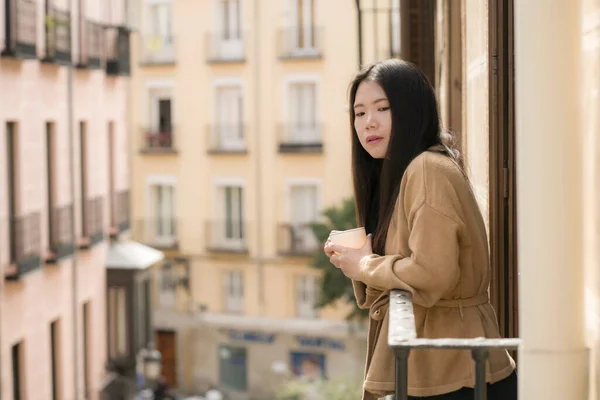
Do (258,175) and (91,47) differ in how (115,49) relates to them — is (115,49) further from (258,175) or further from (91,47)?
(258,175)

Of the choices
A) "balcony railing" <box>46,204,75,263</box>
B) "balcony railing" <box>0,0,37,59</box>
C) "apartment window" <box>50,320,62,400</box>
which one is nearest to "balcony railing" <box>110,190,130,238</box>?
"balcony railing" <box>46,204,75,263</box>

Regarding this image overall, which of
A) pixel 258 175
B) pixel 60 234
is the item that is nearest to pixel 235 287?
pixel 258 175

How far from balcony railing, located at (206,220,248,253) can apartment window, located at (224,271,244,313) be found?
0.70m

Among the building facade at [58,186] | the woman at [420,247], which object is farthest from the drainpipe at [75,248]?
the woman at [420,247]

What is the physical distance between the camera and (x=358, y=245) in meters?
2.77

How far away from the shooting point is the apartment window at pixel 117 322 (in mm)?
20234

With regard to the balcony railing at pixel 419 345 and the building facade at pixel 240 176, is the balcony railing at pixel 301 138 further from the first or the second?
the balcony railing at pixel 419 345

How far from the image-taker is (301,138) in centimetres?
2616

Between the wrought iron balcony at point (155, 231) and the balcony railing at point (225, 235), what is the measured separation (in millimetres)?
1234

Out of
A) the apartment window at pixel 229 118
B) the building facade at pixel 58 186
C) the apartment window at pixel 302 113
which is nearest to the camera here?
the building facade at pixel 58 186

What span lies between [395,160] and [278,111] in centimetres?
2365

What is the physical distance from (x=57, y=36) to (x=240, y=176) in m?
10.1

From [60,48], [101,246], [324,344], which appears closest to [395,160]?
[60,48]

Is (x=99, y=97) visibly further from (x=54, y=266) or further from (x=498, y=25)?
(x=498, y=25)
